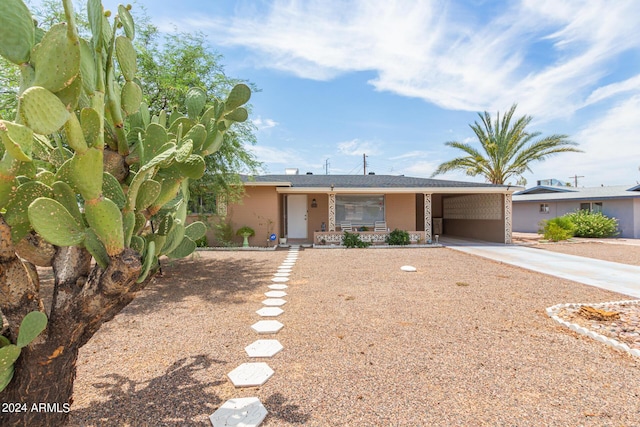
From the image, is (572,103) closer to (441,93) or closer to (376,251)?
(441,93)

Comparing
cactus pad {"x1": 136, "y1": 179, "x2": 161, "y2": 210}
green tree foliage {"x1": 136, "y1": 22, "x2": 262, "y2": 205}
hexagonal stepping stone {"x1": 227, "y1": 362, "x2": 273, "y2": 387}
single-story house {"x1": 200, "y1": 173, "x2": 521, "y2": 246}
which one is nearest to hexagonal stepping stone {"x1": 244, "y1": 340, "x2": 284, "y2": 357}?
hexagonal stepping stone {"x1": 227, "y1": 362, "x2": 273, "y2": 387}

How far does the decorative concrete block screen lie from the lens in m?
14.5

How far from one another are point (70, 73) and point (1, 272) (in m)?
1.13

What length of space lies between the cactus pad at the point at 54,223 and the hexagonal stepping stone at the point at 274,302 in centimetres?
381

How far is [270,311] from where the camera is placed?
469 centimetres

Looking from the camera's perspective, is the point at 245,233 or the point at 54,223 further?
the point at 245,233

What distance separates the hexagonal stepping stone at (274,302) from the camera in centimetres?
502

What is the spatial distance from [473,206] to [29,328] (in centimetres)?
1778

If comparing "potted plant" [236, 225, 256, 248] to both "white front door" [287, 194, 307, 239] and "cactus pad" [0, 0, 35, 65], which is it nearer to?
"white front door" [287, 194, 307, 239]

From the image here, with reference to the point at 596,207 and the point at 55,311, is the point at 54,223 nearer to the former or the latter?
the point at 55,311

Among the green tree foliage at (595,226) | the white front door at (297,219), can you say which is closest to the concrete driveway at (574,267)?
the white front door at (297,219)

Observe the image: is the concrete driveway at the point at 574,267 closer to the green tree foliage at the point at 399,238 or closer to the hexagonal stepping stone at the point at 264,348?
the green tree foliage at the point at 399,238

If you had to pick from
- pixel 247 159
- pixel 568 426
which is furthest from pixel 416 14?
pixel 568 426

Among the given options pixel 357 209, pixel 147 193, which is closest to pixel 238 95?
pixel 147 193
